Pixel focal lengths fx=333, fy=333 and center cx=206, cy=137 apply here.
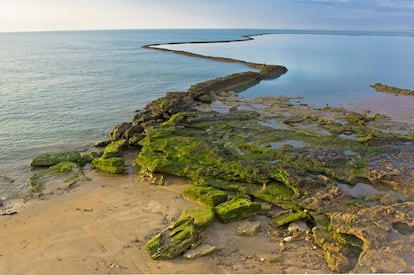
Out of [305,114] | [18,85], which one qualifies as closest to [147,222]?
[305,114]

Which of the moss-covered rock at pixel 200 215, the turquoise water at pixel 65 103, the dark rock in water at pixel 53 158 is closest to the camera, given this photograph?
the moss-covered rock at pixel 200 215

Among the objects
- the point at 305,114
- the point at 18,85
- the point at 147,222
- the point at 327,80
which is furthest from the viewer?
the point at 327,80

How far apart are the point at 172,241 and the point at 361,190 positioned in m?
7.07

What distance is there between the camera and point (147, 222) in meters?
10.1

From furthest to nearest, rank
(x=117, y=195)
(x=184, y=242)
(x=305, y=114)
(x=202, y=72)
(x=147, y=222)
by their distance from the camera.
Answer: (x=202, y=72) → (x=305, y=114) → (x=117, y=195) → (x=147, y=222) → (x=184, y=242)

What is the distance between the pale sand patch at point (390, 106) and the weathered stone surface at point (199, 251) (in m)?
18.8

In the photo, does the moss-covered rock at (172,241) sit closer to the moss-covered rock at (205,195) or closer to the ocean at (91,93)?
the moss-covered rock at (205,195)

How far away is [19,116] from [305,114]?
65.4 feet

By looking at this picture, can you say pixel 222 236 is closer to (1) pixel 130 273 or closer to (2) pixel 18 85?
(1) pixel 130 273

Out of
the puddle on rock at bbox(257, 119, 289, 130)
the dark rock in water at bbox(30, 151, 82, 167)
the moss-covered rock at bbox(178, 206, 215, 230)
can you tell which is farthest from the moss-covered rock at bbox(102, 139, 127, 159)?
the puddle on rock at bbox(257, 119, 289, 130)

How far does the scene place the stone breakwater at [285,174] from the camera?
27.9 ft

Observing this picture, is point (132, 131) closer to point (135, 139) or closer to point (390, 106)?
point (135, 139)

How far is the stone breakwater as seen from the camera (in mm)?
8492

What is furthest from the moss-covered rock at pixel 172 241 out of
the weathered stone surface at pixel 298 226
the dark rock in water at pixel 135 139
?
the dark rock in water at pixel 135 139
